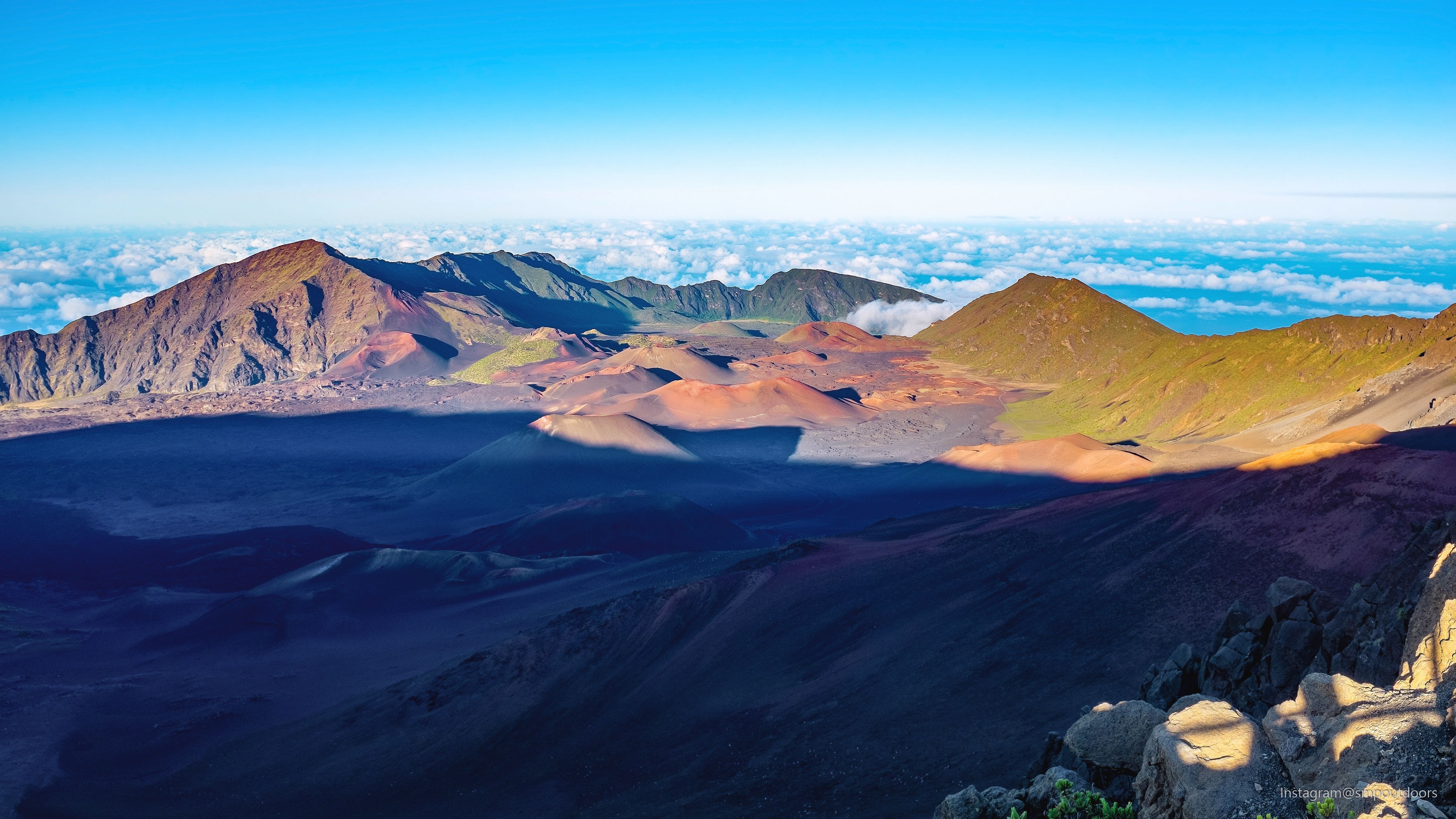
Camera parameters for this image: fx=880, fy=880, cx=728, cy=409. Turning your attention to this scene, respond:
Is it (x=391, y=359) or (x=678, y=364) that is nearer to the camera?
(x=678, y=364)

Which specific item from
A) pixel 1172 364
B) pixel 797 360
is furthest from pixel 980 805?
pixel 797 360

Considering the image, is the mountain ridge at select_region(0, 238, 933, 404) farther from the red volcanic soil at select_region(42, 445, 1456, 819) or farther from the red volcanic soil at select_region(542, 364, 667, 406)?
the red volcanic soil at select_region(42, 445, 1456, 819)

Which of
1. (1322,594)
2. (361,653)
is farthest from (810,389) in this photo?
(1322,594)

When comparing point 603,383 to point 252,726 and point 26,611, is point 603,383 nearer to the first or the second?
point 26,611

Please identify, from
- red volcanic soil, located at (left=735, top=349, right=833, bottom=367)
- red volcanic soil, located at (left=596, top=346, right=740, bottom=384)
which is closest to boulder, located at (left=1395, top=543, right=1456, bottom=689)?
red volcanic soil, located at (left=596, top=346, right=740, bottom=384)

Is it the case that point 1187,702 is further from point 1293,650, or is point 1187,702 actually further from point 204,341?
point 204,341

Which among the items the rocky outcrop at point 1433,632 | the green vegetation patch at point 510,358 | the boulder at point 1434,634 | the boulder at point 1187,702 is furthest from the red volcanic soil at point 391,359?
the boulder at point 1434,634
